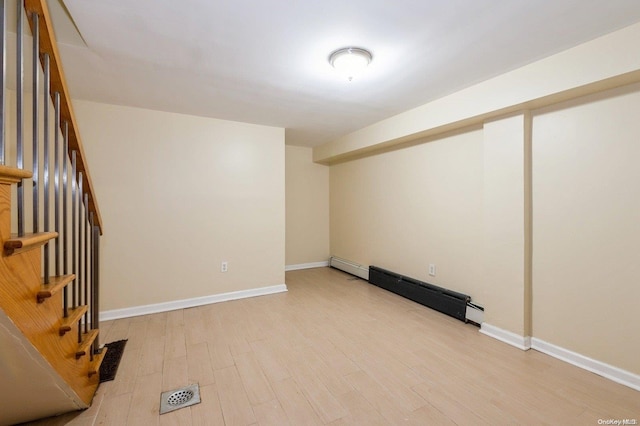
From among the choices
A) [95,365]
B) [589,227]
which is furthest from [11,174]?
[589,227]

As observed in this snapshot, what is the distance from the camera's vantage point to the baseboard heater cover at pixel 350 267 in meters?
4.47

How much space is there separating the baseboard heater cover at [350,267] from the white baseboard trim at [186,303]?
1.29 m

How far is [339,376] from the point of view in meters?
1.98

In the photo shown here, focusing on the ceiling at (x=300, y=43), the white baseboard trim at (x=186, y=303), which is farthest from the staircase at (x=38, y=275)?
the white baseboard trim at (x=186, y=303)

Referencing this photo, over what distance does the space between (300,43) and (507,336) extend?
2.91m

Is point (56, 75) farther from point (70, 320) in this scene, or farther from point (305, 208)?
point (305, 208)

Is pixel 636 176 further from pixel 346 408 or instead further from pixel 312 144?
pixel 312 144

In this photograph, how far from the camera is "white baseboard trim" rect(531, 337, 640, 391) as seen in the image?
73.0 inches

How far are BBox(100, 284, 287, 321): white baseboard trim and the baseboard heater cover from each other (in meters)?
1.29

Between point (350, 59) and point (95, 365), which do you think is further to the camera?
point (350, 59)

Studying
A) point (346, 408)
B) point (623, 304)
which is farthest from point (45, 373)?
point (623, 304)

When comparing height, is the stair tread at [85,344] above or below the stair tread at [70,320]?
below

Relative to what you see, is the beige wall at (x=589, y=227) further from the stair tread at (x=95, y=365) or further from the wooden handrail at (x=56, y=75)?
the stair tread at (x=95, y=365)

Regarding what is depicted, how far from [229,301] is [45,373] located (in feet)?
7.62
